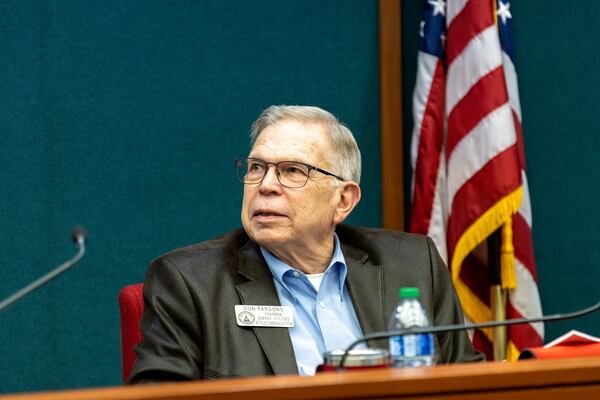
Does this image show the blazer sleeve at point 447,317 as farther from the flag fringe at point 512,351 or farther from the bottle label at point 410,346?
the flag fringe at point 512,351

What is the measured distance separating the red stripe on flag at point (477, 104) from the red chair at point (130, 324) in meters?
1.77

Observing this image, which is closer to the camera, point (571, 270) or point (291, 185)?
point (291, 185)

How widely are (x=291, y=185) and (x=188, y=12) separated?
1598 mm

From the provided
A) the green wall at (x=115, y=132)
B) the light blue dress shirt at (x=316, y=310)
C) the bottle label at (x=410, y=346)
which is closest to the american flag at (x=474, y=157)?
the green wall at (x=115, y=132)

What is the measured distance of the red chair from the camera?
2.51 metres

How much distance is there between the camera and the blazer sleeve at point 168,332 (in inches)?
87.0

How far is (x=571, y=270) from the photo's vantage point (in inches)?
160

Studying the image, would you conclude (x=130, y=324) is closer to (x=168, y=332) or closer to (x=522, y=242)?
(x=168, y=332)

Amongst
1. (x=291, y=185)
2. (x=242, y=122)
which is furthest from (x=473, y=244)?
(x=291, y=185)

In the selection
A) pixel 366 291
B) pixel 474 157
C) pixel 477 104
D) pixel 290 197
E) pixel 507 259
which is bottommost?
pixel 366 291

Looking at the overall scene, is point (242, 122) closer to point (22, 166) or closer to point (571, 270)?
point (22, 166)

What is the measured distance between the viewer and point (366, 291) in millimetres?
2613

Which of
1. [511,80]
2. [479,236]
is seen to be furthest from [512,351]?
[511,80]

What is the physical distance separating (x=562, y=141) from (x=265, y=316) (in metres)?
2.12
